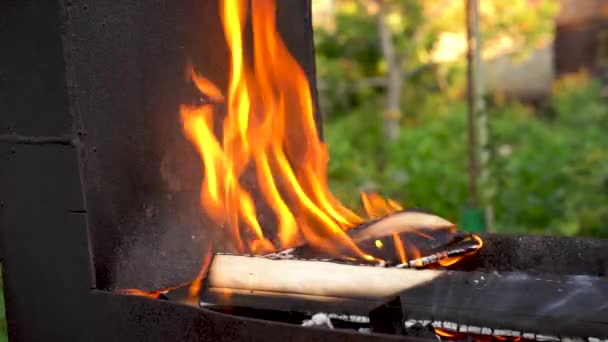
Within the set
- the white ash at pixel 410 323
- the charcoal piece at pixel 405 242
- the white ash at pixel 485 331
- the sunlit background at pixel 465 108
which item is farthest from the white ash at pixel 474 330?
the sunlit background at pixel 465 108

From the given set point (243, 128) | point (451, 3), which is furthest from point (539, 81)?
point (243, 128)

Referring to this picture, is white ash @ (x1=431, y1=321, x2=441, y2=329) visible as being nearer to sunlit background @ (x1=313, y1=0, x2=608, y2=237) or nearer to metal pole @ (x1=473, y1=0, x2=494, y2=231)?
sunlit background @ (x1=313, y1=0, x2=608, y2=237)

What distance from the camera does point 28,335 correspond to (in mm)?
2191

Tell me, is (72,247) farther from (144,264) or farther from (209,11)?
(209,11)

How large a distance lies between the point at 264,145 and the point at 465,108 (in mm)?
6996

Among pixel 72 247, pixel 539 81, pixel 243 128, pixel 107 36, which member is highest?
pixel 107 36

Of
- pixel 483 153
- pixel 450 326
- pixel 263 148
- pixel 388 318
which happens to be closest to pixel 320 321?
pixel 388 318

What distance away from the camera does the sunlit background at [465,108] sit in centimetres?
562

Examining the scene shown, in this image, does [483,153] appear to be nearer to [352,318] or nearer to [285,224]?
[285,224]

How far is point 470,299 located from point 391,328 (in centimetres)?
19

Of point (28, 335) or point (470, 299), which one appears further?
point (28, 335)

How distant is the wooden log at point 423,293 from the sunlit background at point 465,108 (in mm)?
3153

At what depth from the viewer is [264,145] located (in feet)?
8.93

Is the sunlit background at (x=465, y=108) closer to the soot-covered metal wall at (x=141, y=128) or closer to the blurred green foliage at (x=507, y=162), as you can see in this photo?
the blurred green foliage at (x=507, y=162)
